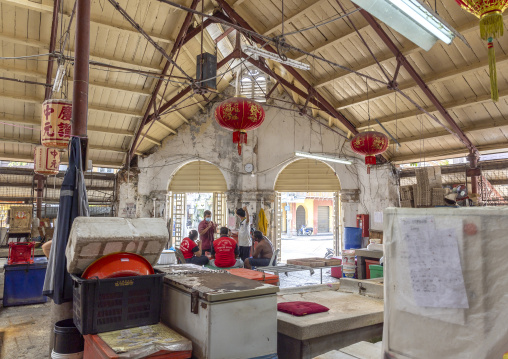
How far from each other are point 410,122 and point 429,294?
1007 cm

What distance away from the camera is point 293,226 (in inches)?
1114

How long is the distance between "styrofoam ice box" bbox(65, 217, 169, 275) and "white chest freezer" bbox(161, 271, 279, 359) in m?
0.53

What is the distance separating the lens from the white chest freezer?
2.41 metres

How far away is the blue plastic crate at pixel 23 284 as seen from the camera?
6.40m

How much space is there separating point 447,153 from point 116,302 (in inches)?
420

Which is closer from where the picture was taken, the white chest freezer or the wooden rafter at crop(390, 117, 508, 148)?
the white chest freezer

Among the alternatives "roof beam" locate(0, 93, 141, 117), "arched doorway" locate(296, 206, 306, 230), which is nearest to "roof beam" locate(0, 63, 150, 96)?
"roof beam" locate(0, 93, 141, 117)

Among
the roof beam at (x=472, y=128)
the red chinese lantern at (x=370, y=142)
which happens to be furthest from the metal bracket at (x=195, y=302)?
the roof beam at (x=472, y=128)

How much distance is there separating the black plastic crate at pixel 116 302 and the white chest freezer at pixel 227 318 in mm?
207

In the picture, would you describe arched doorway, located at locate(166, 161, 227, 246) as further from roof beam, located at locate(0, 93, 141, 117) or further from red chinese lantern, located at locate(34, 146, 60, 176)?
red chinese lantern, located at locate(34, 146, 60, 176)

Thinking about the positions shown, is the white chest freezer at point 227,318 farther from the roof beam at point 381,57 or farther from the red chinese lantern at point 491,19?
the roof beam at point 381,57

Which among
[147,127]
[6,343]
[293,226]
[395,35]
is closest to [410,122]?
[395,35]

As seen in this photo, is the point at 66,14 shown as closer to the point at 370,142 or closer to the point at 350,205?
the point at 370,142

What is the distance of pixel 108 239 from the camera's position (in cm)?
292
